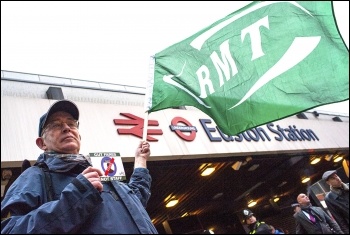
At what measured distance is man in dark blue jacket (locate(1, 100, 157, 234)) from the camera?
5.03 feet

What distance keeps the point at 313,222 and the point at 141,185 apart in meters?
5.55

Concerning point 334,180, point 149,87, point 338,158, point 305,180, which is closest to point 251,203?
point 305,180

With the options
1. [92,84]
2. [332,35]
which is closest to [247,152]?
[92,84]

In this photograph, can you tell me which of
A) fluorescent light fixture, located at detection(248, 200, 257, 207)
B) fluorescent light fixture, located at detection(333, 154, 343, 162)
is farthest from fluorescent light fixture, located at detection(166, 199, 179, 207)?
fluorescent light fixture, located at detection(333, 154, 343, 162)

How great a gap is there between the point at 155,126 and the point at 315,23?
4779 mm

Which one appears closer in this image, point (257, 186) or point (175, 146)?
point (175, 146)

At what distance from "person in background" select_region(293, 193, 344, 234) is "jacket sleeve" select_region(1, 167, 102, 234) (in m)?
6.39

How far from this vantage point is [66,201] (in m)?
1.57

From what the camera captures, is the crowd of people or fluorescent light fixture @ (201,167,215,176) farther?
fluorescent light fixture @ (201,167,215,176)

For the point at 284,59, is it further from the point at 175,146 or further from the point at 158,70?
the point at 175,146

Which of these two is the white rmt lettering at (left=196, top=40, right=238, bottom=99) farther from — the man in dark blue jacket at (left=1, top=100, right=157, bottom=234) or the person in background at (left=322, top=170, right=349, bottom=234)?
the person in background at (left=322, top=170, right=349, bottom=234)

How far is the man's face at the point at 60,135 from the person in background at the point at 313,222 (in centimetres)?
616

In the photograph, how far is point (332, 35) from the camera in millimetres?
2961

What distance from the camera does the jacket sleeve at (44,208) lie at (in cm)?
151
